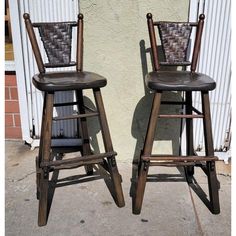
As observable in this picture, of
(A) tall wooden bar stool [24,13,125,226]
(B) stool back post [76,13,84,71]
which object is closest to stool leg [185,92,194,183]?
(A) tall wooden bar stool [24,13,125,226]

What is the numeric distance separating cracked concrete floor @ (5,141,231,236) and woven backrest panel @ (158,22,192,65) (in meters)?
0.90

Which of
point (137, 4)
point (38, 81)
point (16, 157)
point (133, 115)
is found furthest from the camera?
point (16, 157)

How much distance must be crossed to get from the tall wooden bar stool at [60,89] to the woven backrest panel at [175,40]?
0.54 m

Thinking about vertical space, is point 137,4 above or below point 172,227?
above

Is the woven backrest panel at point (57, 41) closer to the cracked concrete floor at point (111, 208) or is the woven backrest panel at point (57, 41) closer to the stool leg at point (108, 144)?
the stool leg at point (108, 144)

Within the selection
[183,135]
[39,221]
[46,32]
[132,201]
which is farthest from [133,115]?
[39,221]

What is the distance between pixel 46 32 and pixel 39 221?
3.98ft

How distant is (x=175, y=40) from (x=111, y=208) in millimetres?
1217

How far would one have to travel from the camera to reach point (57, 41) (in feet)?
6.66

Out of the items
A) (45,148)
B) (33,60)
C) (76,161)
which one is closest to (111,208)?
(76,161)

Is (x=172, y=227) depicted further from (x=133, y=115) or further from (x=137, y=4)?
(x=137, y=4)

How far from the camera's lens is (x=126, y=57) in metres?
2.29

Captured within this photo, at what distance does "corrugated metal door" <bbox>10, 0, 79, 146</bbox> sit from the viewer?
7.57ft
